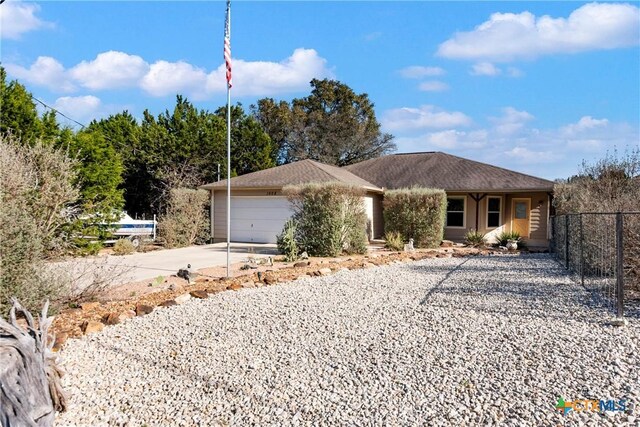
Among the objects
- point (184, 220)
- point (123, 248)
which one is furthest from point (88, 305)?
point (184, 220)

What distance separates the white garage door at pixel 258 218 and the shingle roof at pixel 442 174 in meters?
6.39

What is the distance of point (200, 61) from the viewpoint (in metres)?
14.7

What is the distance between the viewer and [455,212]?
20.3 metres

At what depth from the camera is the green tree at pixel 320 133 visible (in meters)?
38.2

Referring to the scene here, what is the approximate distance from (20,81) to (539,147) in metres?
21.4

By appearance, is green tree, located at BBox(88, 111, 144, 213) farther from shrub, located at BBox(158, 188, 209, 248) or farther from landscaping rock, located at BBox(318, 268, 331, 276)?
landscaping rock, located at BBox(318, 268, 331, 276)

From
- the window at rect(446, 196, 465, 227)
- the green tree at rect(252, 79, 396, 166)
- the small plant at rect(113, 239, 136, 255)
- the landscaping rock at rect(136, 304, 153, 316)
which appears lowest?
the landscaping rock at rect(136, 304, 153, 316)

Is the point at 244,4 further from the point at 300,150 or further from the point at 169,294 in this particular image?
the point at 300,150

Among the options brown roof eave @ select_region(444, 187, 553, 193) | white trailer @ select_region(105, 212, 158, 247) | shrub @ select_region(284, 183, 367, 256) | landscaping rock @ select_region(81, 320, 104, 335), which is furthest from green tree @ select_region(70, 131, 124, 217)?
brown roof eave @ select_region(444, 187, 553, 193)

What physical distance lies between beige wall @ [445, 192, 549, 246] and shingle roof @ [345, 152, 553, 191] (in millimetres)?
654

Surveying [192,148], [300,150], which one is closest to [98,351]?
[192,148]

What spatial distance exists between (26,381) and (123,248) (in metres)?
12.6

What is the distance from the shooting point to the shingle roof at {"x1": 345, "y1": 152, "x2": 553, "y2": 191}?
63.2 ft

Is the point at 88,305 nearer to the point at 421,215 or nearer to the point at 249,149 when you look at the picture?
the point at 421,215
